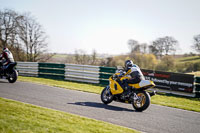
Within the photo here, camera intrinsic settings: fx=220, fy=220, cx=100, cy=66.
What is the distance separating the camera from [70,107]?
24.7 ft

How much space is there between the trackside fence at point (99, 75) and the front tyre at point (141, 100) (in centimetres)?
573

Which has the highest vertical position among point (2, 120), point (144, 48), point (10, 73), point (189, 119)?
point (144, 48)

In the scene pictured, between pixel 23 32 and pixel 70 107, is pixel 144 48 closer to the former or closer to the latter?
pixel 23 32

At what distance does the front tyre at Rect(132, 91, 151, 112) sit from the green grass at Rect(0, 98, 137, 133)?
85.5 inches

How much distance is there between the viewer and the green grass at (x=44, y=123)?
4.64 meters

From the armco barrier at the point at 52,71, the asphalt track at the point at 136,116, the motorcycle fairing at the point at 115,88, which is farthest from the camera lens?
the armco barrier at the point at 52,71

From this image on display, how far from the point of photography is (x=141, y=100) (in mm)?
7652

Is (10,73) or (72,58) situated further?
(72,58)

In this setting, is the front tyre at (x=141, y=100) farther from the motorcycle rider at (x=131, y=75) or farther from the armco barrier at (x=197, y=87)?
the armco barrier at (x=197, y=87)

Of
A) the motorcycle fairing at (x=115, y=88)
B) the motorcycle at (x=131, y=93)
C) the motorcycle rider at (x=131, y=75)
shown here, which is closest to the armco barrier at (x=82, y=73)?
the motorcycle at (x=131, y=93)

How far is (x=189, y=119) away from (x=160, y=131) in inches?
85.7

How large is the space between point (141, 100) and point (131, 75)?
975 millimetres

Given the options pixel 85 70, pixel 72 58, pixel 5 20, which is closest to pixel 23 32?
pixel 5 20

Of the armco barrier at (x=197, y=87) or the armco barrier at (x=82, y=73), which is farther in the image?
the armco barrier at (x=82, y=73)
